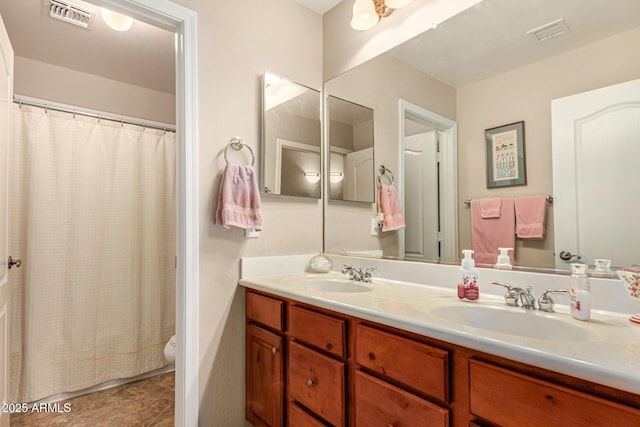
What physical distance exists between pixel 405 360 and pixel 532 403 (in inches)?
12.3

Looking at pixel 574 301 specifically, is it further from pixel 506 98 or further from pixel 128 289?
pixel 128 289

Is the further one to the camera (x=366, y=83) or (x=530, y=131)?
(x=366, y=83)

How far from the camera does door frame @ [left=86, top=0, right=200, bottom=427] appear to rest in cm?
148

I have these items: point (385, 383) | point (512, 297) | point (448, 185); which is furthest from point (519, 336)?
point (448, 185)

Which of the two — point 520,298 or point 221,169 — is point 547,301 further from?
point 221,169

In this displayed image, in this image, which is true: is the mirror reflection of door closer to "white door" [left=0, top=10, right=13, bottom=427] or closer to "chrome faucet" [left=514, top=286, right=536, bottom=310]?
"chrome faucet" [left=514, top=286, right=536, bottom=310]

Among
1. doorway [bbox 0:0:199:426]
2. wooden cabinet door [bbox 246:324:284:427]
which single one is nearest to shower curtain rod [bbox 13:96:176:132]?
doorway [bbox 0:0:199:426]

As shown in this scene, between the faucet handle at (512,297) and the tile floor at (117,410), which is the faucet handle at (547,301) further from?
the tile floor at (117,410)

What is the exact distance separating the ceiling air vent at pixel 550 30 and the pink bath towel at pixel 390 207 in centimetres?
81

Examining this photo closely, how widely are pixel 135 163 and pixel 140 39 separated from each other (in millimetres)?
869

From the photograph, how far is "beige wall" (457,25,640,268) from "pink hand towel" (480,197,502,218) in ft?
0.08

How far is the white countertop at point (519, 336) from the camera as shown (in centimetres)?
62

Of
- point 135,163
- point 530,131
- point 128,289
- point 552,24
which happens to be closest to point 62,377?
point 128,289

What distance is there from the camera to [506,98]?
4.15ft
